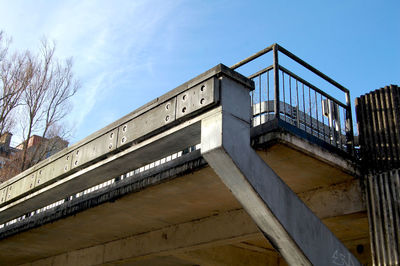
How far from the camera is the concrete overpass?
4.90 m

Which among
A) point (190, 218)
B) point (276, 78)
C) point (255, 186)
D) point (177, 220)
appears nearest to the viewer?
point (255, 186)

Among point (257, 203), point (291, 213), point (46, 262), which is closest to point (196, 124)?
point (257, 203)

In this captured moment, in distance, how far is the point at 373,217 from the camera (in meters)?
6.24

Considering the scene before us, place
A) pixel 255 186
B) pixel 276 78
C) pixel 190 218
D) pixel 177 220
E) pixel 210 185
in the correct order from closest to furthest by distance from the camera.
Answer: pixel 255 186 → pixel 276 78 → pixel 210 185 → pixel 190 218 → pixel 177 220

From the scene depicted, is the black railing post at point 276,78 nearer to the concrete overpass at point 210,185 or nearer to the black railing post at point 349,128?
the concrete overpass at point 210,185

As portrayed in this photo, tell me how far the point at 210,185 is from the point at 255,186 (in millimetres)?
2285

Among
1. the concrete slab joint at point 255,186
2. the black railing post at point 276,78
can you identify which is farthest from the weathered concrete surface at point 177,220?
the concrete slab joint at point 255,186

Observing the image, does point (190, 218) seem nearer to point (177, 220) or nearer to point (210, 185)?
point (177, 220)

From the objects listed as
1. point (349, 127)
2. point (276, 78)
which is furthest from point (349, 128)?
point (276, 78)

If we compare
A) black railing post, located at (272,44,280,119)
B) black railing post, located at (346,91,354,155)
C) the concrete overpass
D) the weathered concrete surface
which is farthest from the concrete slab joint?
black railing post, located at (346,91,354,155)

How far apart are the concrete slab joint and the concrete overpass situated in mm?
13

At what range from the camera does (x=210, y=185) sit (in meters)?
7.07

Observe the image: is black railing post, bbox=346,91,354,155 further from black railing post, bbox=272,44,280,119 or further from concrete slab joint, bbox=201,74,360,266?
concrete slab joint, bbox=201,74,360,266

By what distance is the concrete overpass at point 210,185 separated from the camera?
490 cm
